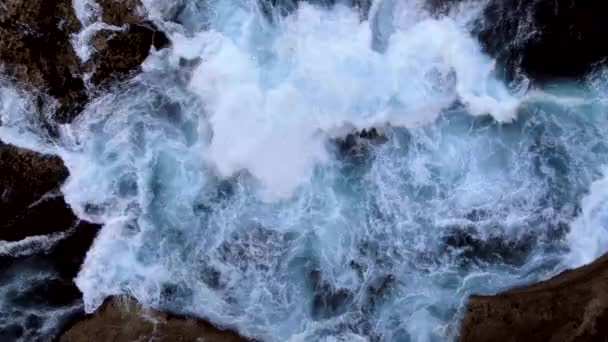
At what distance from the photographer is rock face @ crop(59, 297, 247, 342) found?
40.7 feet

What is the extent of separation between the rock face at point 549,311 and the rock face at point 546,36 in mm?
4259

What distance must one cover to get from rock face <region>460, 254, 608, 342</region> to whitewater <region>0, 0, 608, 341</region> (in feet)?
1.86

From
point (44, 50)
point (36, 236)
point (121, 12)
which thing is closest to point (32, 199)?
point (36, 236)

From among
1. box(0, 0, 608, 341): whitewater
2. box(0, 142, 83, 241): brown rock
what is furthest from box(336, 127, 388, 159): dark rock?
box(0, 142, 83, 241): brown rock

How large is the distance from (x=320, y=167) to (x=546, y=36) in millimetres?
5771

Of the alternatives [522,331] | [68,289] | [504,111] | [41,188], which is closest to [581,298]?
[522,331]

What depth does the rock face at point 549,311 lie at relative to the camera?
1154 cm

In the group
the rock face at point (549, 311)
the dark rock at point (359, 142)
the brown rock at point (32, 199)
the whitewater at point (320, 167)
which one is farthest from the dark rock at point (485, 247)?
the brown rock at point (32, 199)

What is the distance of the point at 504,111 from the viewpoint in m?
13.0

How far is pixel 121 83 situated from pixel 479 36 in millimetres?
8019

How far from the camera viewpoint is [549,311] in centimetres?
1170

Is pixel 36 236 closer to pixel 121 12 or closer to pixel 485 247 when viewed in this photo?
pixel 121 12

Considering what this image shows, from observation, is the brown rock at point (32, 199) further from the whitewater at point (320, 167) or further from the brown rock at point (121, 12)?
the brown rock at point (121, 12)

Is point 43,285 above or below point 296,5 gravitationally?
below
